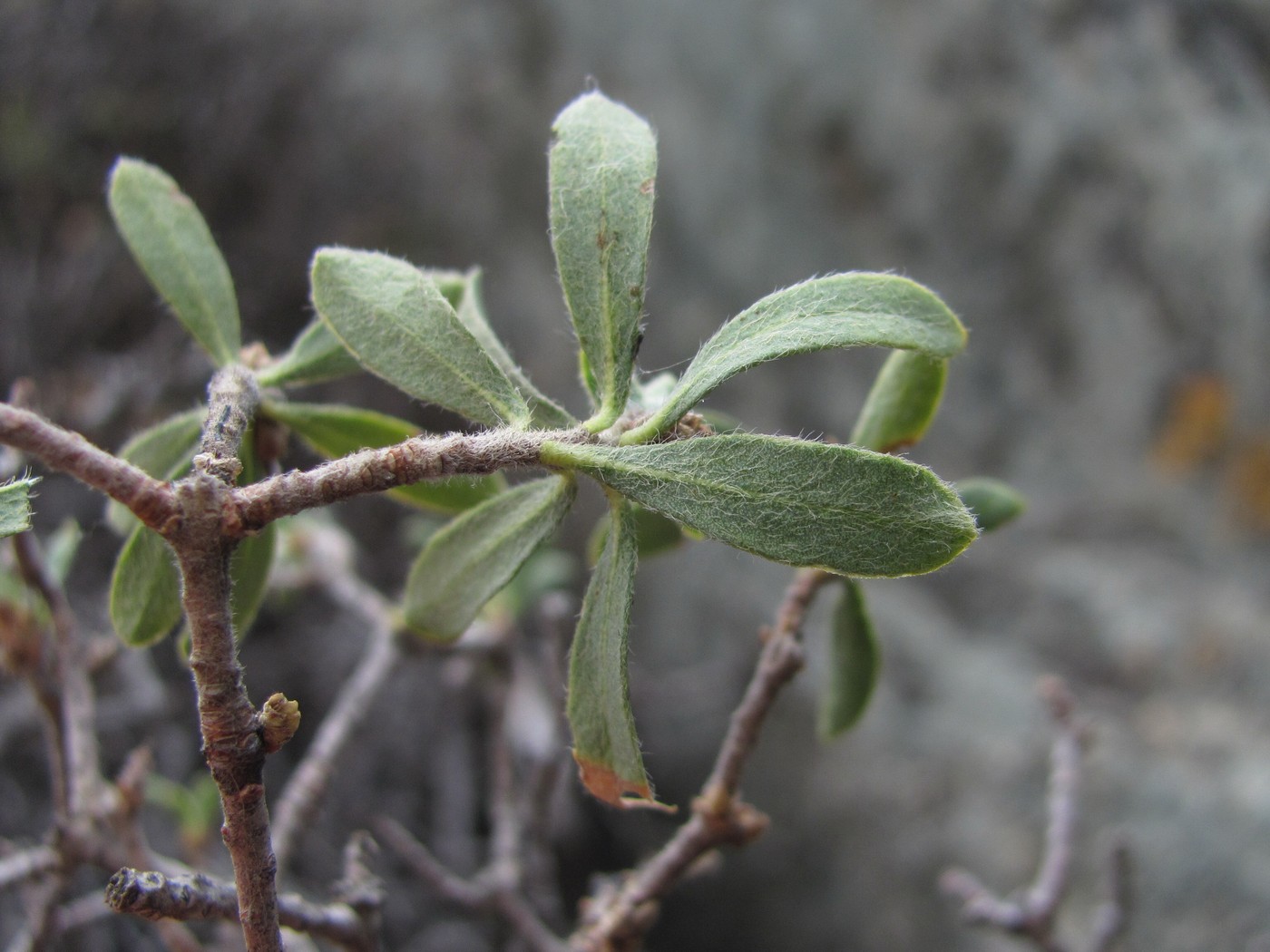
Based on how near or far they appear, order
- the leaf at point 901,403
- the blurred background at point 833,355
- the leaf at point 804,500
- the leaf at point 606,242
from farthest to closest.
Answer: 1. the blurred background at point 833,355
2. the leaf at point 901,403
3. the leaf at point 606,242
4. the leaf at point 804,500

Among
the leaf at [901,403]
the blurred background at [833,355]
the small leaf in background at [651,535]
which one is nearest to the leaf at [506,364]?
the small leaf in background at [651,535]

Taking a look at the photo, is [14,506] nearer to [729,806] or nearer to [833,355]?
[729,806]

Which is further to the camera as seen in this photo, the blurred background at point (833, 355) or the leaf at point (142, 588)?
the blurred background at point (833, 355)

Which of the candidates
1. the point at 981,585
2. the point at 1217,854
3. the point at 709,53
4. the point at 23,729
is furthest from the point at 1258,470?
the point at 23,729

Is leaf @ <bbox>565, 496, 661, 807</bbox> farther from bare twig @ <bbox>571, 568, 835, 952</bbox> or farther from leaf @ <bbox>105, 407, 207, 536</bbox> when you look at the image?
leaf @ <bbox>105, 407, 207, 536</bbox>

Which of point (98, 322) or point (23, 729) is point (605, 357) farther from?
point (98, 322)

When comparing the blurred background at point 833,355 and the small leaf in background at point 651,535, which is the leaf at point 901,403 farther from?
the blurred background at point 833,355
